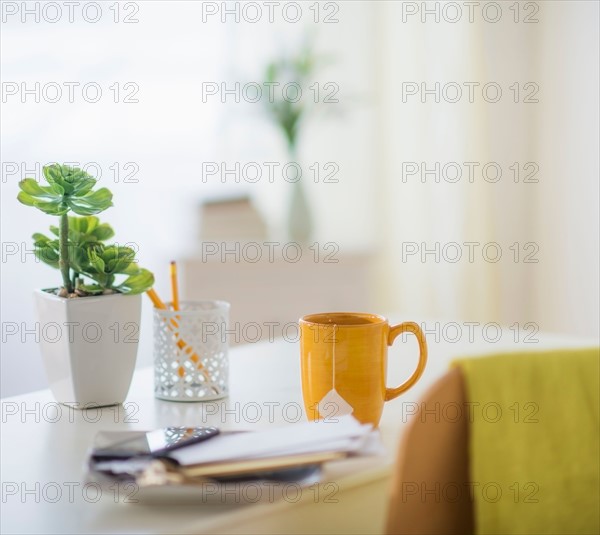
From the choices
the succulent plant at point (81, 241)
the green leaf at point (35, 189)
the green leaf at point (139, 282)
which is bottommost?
the green leaf at point (139, 282)

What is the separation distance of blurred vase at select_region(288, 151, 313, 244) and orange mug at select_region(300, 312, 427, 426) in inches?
69.8

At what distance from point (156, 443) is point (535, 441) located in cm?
35

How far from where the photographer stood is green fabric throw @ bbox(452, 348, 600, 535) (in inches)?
25.6

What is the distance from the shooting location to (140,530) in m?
0.69

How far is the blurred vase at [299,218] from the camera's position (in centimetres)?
271

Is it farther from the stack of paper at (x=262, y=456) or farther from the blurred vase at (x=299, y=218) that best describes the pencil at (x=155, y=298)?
the blurred vase at (x=299, y=218)

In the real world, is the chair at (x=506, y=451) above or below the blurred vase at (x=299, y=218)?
below

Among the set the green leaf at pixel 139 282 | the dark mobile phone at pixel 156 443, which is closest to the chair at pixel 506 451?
the dark mobile phone at pixel 156 443

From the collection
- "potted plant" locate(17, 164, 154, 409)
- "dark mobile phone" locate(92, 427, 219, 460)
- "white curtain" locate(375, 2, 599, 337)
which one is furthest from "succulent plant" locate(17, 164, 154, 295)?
"white curtain" locate(375, 2, 599, 337)

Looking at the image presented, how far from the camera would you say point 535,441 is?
671mm

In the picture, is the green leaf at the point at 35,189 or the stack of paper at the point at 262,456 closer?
the stack of paper at the point at 262,456

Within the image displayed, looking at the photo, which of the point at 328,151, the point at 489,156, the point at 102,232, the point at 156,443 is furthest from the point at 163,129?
the point at 156,443

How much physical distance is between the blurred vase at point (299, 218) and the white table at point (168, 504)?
54.9 inches

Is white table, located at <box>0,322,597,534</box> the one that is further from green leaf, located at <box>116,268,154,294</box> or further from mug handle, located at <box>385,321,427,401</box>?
green leaf, located at <box>116,268,154,294</box>
